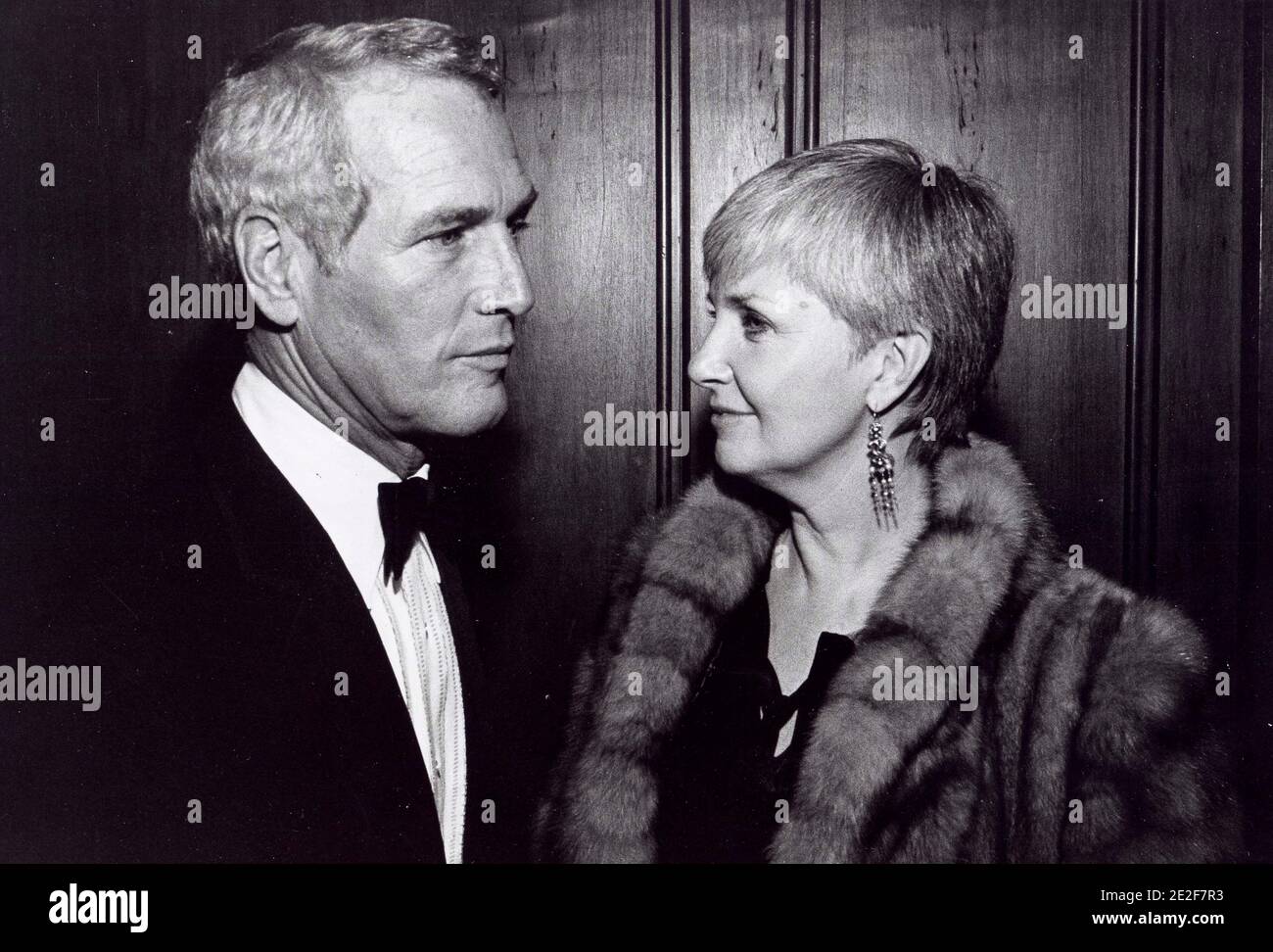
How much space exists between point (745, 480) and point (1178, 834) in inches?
26.6

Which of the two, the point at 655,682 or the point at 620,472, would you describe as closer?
the point at 655,682

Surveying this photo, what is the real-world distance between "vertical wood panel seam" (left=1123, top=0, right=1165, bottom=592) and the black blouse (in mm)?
519

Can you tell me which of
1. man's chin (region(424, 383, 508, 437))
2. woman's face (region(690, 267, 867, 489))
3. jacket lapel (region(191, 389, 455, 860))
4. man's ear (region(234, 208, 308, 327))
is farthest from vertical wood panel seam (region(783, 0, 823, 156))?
jacket lapel (region(191, 389, 455, 860))

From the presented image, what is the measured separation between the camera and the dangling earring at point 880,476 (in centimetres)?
129

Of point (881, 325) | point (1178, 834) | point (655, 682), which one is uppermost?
point (881, 325)

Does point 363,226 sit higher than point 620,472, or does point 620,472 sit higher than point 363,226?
point 363,226

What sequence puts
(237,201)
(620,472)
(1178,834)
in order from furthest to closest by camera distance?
1. (620,472)
2. (237,201)
3. (1178,834)

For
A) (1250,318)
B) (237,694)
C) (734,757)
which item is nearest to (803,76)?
(1250,318)

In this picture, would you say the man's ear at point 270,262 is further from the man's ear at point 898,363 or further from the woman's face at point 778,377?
the man's ear at point 898,363

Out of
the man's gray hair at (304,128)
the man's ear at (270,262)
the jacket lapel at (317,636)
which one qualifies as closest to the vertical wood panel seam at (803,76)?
A: the man's gray hair at (304,128)

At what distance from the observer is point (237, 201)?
4.22 feet

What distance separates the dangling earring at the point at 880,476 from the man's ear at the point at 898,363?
3 cm

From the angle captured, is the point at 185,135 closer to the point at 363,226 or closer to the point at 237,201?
the point at 237,201
